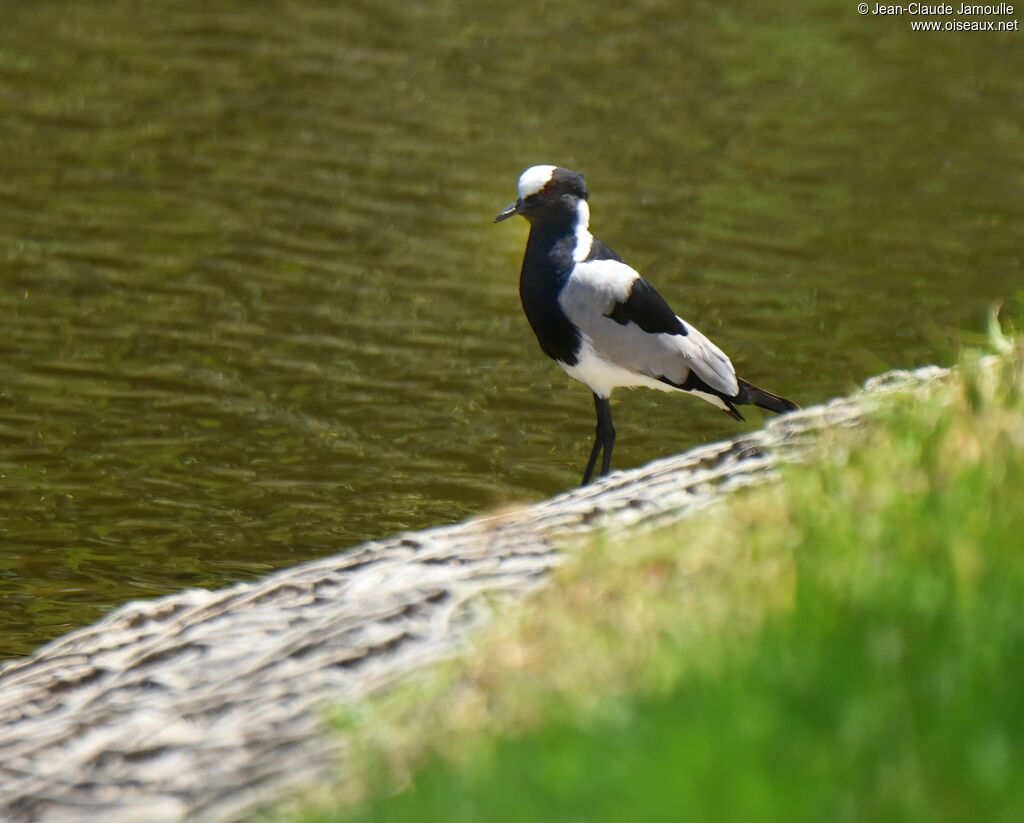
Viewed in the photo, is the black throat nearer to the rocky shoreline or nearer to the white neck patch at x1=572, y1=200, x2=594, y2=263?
the white neck patch at x1=572, y1=200, x2=594, y2=263

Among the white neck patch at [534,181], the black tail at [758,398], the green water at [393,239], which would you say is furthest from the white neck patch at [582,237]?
the green water at [393,239]

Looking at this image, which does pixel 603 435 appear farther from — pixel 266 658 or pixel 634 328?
pixel 266 658

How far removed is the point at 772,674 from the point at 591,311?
14.0 feet

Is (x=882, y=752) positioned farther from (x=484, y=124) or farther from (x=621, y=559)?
(x=484, y=124)

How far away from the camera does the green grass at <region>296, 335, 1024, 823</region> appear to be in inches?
134

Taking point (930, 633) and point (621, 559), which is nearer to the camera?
point (930, 633)

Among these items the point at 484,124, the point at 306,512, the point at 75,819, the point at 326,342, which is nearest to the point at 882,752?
the point at 75,819

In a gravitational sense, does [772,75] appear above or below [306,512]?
above

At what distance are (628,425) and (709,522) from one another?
5.69m

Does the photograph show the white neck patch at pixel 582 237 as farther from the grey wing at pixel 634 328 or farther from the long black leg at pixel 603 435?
the long black leg at pixel 603 435

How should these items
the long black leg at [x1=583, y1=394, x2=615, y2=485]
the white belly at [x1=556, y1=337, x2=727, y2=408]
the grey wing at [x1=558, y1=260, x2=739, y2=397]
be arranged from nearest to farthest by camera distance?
1. the grey wing at [x1=558, y1=260, x2=739, y2=397]
2. the white belly at [x1=556, y1=337, x2=727, y2=408]
3. the long black leg at [x1=583, y1=394, x2=615, y2=485]

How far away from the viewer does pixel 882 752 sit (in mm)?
3527

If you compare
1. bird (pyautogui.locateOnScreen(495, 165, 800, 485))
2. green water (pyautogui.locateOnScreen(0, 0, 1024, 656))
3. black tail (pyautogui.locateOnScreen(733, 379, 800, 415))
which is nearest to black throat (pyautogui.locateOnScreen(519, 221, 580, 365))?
bird (pyautogui.locateOnScreen(495, 165, 800, 485))

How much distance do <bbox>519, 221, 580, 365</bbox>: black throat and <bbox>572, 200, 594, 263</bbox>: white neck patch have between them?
28 mm
